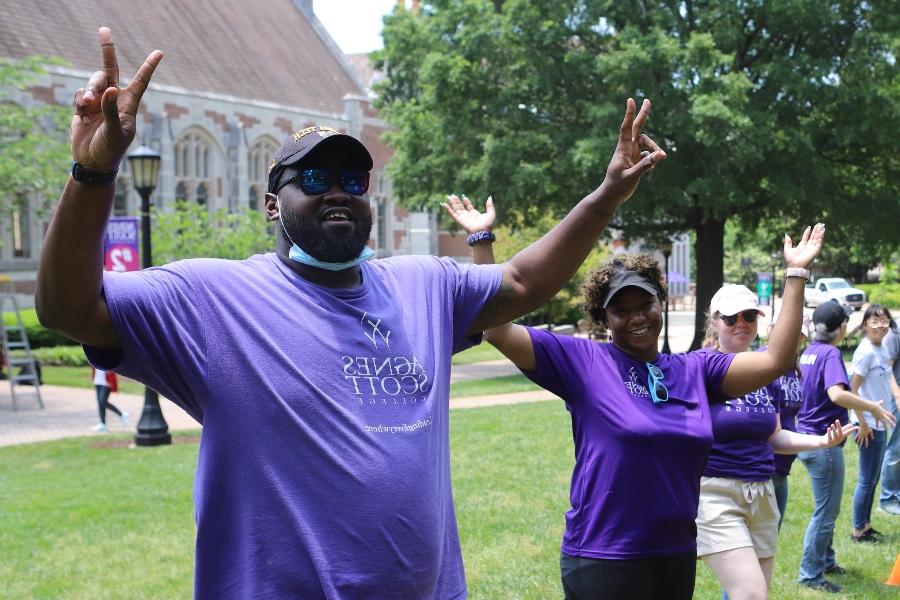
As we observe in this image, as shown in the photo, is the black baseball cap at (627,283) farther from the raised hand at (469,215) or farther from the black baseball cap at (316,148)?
the black baseball cap at (316,148)

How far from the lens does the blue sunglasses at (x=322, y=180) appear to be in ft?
8.96

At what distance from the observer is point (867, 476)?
7809 millimetres

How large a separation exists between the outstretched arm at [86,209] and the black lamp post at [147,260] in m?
12.3

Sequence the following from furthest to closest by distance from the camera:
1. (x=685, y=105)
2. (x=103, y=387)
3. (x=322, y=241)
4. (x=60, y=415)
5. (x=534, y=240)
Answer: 1. (x=534, y=240)
2. (x=685, y=105)
3. (x=60, y=415)
4. (x=103, y=387)
5. (x=322, y=241)

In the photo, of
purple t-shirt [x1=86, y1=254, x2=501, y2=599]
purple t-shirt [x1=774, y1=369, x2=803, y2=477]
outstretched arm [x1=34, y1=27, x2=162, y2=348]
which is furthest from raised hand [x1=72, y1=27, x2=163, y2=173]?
purple t-shirt [x1=774, y1=369, x2=803, y2=477]

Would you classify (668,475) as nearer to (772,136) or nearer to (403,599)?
(403,599)

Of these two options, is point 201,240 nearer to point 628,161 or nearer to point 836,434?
point 836,434

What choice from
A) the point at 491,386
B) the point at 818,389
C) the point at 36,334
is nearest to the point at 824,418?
the point at 818,389

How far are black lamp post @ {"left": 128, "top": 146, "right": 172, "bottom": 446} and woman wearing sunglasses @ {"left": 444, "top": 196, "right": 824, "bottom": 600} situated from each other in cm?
1096

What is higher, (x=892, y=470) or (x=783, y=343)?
(x=783, y=343)

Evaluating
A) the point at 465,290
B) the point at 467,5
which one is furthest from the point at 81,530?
the point at 467,5

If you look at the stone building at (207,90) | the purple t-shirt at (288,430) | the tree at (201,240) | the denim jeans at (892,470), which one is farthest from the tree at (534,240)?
the purple t-shirt at (288,430)

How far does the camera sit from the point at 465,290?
2967 mm

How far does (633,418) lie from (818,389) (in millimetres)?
3700
